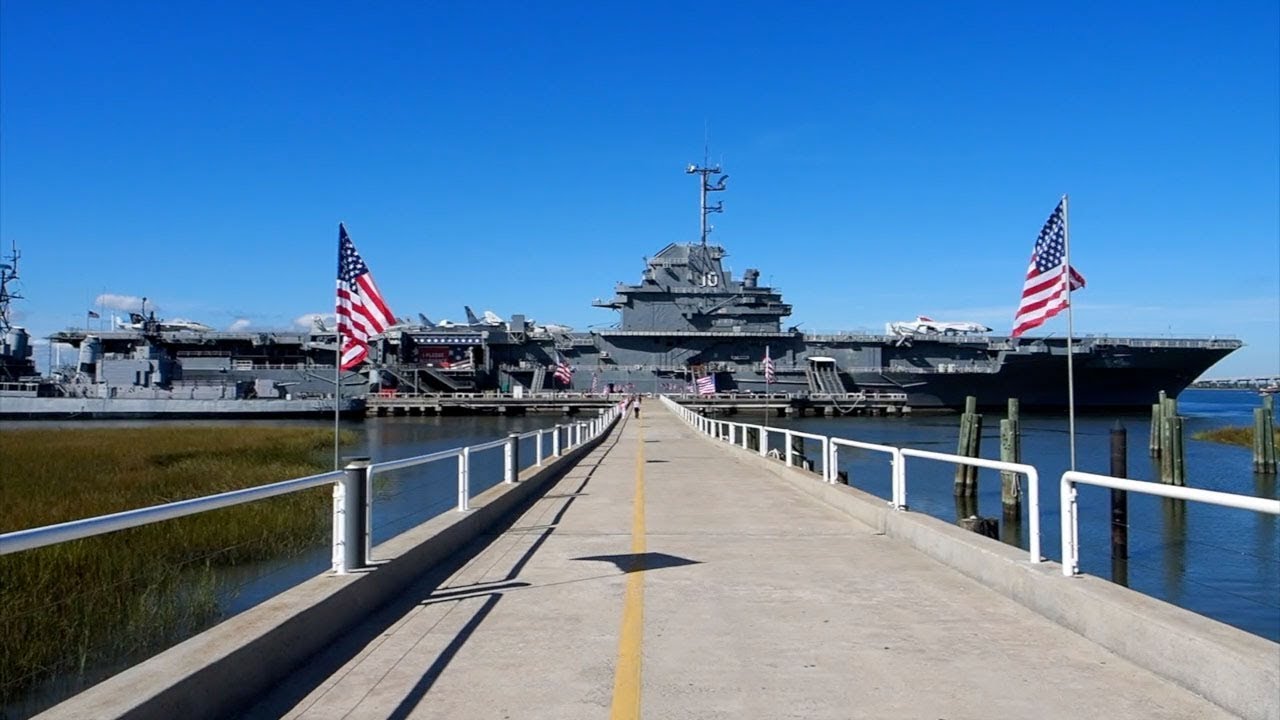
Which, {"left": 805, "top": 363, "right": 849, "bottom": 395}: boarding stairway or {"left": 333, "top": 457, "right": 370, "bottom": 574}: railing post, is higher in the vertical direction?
{"left": 805, "top": 363, "right": 849, "bottom": 395}: boarding stairway

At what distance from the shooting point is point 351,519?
7.25 m

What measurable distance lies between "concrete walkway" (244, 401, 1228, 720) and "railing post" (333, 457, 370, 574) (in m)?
0.52

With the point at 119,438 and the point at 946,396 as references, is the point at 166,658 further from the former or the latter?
the point at 946,396

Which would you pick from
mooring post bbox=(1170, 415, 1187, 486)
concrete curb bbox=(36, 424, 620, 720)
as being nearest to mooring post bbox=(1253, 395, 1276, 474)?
mooring post bbox=(1170, 415, 1187, 486)

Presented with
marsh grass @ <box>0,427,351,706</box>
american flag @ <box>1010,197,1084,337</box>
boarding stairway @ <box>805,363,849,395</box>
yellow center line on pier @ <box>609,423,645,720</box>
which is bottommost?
marsh grass @ <box>0,427,351,706</box>

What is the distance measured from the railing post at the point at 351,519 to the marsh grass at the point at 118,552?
58.7 inches

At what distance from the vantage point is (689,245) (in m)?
89.2

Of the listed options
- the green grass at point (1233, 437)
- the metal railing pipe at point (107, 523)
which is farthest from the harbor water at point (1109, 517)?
the metal railing pipe at point (107, 523)

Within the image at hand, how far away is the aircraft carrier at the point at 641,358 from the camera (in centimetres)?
7619

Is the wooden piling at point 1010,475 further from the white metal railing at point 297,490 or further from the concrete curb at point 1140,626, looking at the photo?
the white metal railing at point 297,490

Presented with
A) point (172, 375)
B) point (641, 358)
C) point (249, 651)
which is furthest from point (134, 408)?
point (249, 651)

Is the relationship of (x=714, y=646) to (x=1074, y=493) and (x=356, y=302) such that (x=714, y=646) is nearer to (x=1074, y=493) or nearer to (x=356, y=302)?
(x=1074, y=493)

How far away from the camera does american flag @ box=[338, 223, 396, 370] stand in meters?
15.5

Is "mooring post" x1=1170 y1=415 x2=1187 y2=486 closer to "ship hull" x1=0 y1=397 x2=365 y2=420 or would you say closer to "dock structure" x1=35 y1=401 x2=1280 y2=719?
"dock structure" x1=35 y1=401 x2=1280 y2=719
